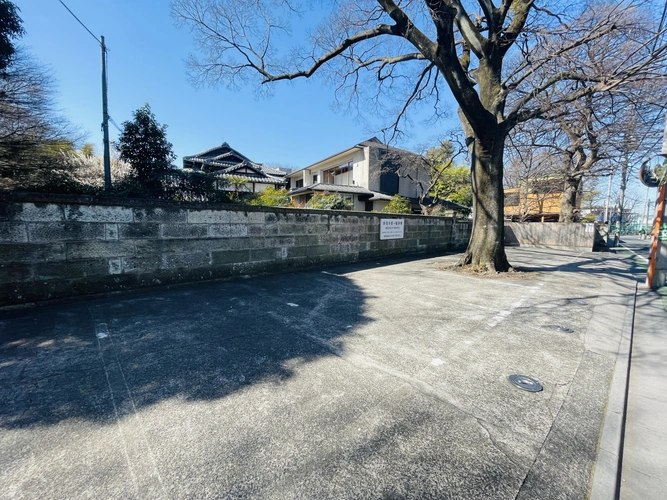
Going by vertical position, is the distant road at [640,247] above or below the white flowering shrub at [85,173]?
below

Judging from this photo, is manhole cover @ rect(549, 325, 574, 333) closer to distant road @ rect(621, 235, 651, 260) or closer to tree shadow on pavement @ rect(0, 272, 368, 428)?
tree shadow on pavement @ rect(0, 272, 368, 428)

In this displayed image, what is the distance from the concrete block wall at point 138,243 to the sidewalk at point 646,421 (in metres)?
4.91

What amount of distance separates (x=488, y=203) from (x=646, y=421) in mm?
4935

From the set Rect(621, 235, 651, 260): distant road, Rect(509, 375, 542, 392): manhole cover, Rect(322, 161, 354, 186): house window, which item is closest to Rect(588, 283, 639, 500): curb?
Rect(509, 375, 542, 392): manhole cover

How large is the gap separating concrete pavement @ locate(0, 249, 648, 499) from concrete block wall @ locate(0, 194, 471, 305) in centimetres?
41

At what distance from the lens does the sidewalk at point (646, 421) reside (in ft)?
4.24

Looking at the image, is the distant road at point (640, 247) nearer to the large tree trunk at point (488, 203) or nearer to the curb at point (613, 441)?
the large tree trunk at point (488, 203)

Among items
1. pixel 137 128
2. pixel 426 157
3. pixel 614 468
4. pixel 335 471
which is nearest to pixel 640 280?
pixel 614 468

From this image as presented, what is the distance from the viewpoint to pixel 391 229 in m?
7.91

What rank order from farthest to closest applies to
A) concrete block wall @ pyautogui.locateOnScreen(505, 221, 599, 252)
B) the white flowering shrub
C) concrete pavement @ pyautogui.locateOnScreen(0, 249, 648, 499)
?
concrete block wall @ pyautogui.locateOnScreen(505, 221, 599, 252) → the white flowering shrub → concrete pavement @ pyautogui.locateOnScreen(0, 249, 648, 499)

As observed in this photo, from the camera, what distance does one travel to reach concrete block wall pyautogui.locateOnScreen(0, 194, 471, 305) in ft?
10.4

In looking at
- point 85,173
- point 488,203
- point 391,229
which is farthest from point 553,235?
point 85,173

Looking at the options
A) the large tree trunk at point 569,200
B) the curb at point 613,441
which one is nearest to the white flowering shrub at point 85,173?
the curb at point 613,441

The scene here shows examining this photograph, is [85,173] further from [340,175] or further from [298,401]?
[340,175]
